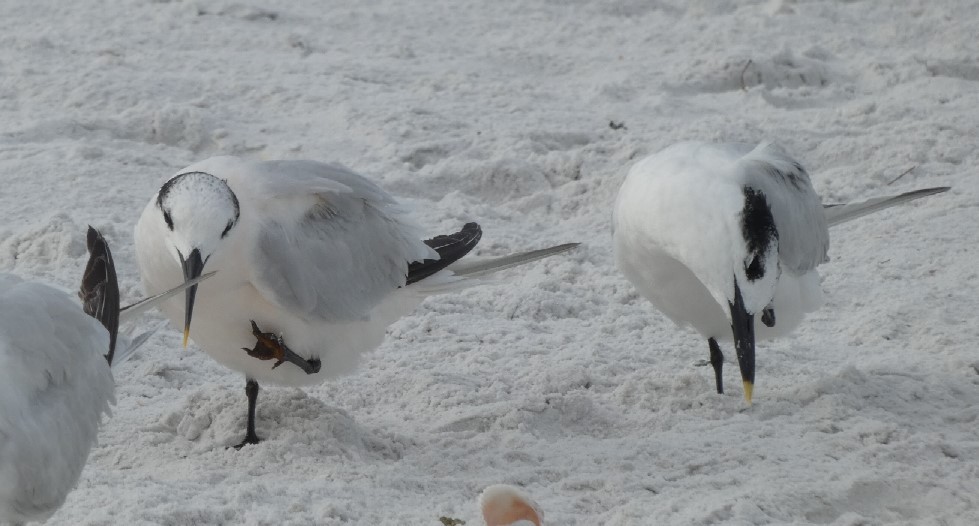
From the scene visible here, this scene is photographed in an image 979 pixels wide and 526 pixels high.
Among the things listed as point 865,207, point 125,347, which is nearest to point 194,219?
point 125,347

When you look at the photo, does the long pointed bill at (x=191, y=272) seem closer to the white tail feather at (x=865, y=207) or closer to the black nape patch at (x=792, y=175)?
the black nape patch at (x=792, y=175)

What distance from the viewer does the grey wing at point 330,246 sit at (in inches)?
136

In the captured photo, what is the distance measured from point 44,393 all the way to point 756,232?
181 centimetres

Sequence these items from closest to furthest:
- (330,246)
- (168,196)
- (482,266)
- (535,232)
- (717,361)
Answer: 1. (168,196)
2. (330,246)
3. (717,361)
4. (482,266)
5. (535,232)

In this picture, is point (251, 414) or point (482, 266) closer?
point (251, 414)

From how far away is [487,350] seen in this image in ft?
13.5

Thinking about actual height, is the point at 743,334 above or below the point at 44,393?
below

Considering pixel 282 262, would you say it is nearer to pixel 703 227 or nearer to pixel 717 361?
pixel 703 227

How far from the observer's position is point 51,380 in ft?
9.49

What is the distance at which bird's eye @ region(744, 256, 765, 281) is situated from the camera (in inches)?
130

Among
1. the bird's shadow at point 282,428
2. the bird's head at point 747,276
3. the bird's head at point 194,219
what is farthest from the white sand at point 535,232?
the bird's head at point 194,219

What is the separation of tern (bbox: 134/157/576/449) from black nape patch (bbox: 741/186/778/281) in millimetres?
675

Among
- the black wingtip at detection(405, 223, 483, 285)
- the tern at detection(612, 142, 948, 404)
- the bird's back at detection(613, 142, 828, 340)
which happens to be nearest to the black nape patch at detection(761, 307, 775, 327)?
the tern at detection(612, 142, 948, 404)

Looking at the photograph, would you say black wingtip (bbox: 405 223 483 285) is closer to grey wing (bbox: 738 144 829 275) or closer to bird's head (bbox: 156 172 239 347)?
bird's head (bbox: 156 172 239 347)
